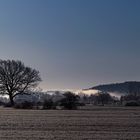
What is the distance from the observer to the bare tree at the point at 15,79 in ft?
387

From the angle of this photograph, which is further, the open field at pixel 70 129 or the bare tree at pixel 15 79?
the bare tree at pixel 15 79

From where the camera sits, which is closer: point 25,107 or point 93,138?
point 93,138

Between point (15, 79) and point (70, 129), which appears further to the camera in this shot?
point (15, 79)

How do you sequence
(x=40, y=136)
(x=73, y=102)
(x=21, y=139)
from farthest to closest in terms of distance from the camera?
(x=73, y=102) → (x=40, y=136) → (x=21, y=139)

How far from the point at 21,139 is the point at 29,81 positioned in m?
96.4

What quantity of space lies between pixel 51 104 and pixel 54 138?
71427mm

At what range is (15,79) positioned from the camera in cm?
11831

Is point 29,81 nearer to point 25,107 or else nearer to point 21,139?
point 25,107

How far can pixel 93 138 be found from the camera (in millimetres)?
22859

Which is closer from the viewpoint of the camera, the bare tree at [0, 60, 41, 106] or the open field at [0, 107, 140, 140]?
the open field at [0, 107, 140, 140]

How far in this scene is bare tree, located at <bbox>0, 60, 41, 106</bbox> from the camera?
4638 inches

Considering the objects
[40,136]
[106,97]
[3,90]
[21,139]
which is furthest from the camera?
[106,97]

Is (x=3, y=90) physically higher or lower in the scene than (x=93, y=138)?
higher

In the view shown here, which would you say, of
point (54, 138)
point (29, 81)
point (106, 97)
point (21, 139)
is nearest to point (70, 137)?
point (54, 138)
